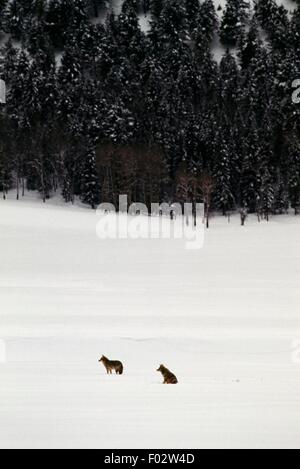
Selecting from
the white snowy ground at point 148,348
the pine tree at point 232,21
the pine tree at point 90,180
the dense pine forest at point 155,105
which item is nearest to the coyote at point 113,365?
the white snowy ground at point 148,348

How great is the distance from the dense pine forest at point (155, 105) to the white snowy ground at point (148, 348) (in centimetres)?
3738

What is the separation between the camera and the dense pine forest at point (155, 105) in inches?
2837

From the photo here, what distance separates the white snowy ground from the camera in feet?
21.8

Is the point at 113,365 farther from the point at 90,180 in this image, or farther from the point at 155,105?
the point at 155,105

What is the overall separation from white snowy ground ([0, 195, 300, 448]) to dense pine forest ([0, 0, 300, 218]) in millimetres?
37378

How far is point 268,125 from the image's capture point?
271ft

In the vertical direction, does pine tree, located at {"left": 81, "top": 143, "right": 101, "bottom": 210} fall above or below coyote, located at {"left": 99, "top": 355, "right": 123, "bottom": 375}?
above

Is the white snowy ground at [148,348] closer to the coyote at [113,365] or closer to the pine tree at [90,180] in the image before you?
the coyote at [113,365]

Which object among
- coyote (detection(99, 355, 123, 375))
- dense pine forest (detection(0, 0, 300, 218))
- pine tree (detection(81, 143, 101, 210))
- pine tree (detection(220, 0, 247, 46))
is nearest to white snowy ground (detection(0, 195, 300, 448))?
coyote (detection(99, 355, 123, 375))

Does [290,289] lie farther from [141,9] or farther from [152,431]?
[141,9]

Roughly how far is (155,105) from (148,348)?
7848 cm

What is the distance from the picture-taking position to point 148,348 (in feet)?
41.9

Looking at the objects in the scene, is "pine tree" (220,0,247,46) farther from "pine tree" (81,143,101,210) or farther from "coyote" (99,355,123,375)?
"coyote" (99,355,123,375)

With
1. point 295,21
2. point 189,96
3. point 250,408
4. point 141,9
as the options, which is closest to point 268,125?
point 189,96
